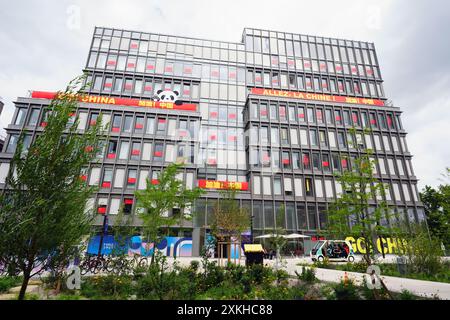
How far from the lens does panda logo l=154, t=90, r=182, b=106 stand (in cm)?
4138

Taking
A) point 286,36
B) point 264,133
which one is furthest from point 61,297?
point 286,36

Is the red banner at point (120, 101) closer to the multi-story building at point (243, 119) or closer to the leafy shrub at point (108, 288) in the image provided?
the multi-story building at point (243, 119)

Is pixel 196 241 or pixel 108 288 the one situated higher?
pixel 196 241

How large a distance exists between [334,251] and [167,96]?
1352 inches

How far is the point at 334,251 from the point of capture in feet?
71.9

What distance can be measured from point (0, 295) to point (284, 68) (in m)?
48.2

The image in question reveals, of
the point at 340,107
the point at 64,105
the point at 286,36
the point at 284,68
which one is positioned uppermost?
the point at 286,36

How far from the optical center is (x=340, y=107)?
39.5 meters

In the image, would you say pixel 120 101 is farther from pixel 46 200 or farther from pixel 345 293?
pixel 345 293

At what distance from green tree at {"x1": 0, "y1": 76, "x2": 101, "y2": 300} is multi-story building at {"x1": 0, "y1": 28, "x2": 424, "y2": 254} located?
2015 centimetres

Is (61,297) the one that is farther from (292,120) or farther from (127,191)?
(292,120)

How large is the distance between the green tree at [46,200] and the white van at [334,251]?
66.1ft

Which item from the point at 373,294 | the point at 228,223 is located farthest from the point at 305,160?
the point at 373,294

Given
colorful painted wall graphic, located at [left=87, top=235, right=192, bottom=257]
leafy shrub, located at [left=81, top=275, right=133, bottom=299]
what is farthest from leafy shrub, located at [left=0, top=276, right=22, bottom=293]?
colorful painted wall graphic, located at [left=87, top=235, right=192, bottom=257]
